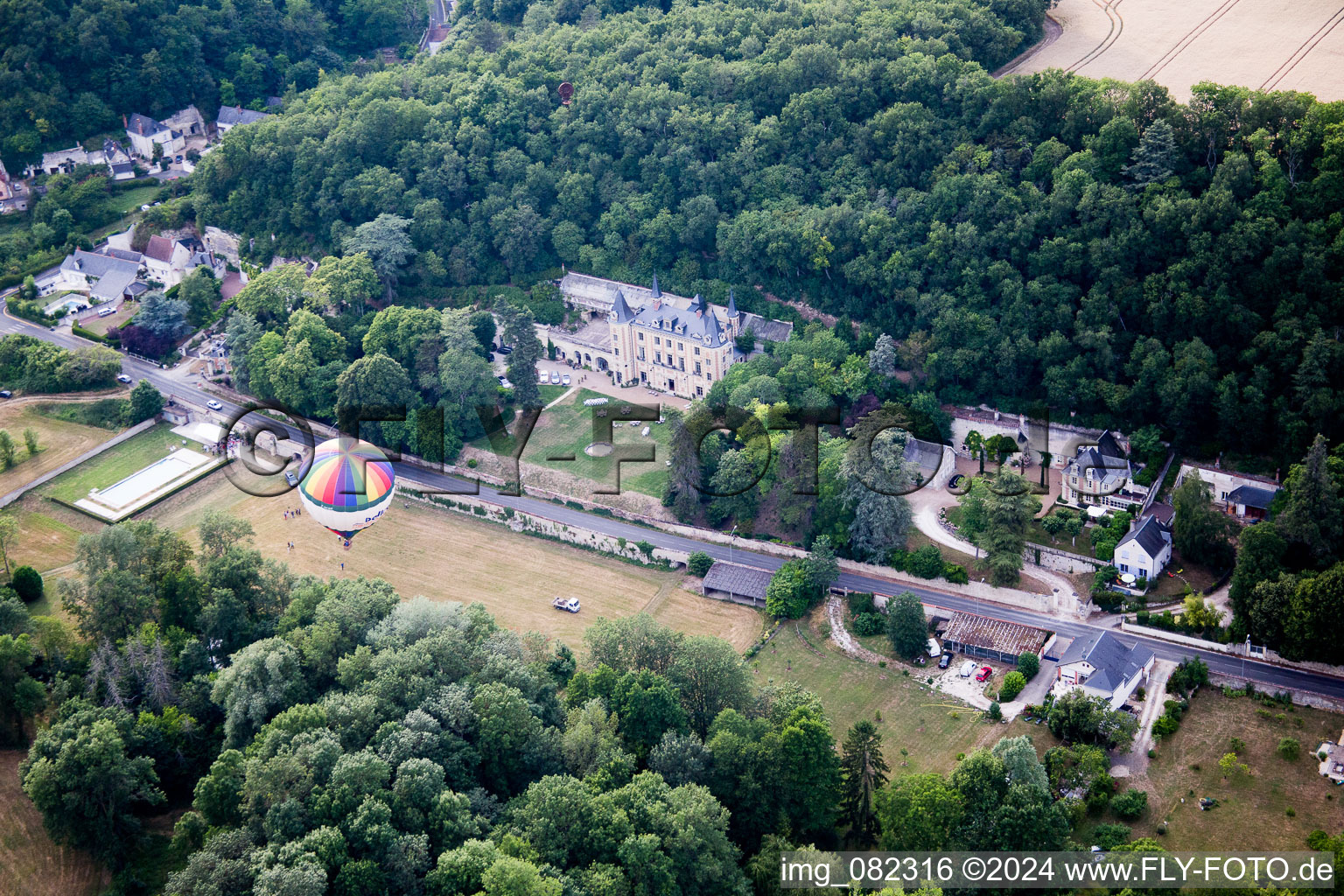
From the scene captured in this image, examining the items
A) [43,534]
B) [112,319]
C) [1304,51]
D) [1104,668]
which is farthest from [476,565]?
[1304,51]

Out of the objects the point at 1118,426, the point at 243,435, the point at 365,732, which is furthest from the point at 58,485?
the point at 1118,426

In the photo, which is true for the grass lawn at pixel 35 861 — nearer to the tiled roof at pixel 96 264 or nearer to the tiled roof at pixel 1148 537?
the tiled roof at pixel 1148 537

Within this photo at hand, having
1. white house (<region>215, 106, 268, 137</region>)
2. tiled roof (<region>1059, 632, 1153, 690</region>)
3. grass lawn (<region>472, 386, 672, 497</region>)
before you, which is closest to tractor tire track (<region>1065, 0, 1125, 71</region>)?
grass lawn (<region>472, 386, 672, 497</region>)

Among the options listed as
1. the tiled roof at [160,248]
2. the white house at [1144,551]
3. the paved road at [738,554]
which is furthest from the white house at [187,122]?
the white house at [1144,551]

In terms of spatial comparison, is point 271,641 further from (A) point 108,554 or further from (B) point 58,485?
(B) point 58,485

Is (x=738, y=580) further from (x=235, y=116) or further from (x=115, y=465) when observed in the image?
(x=235, y=116)
